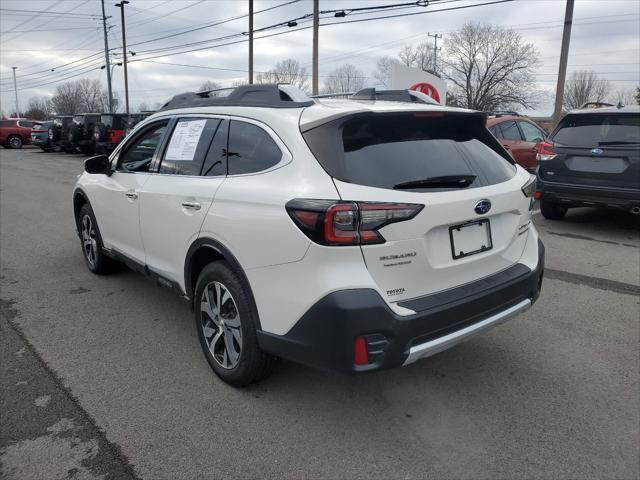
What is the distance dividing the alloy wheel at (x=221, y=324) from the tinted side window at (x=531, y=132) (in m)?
9.30

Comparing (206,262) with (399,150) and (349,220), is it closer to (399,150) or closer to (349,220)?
(349,220)

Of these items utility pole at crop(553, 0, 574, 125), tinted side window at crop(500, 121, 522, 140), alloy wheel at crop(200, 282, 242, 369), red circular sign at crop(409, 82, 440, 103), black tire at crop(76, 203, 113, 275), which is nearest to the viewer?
alloy wheel at crop(200, 282, 242, 369)

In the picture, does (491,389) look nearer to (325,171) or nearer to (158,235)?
(325,171)

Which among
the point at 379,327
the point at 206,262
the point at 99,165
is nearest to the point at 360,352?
the point at 379,327

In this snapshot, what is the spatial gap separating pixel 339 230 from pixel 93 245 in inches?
150

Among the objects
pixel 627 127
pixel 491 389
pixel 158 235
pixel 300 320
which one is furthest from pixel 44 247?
pixel 627 127

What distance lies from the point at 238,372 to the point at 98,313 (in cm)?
196

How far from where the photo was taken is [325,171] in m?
2.54

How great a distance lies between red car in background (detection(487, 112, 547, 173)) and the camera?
10180mm

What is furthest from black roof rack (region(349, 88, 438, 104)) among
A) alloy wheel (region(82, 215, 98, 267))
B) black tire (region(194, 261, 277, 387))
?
alloy wheel (region(82, 215, 98, 267))

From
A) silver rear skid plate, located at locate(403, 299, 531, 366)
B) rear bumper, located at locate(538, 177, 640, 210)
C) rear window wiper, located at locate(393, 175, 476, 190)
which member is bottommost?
silver rear skid plate, located at locate(403, 299, 531, 366)

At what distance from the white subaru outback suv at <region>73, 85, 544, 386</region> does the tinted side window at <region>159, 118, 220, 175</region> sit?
16mm

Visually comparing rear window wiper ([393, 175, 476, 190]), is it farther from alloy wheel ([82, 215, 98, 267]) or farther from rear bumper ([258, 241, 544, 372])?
alloy wheel ([82, 215, 98, 267])

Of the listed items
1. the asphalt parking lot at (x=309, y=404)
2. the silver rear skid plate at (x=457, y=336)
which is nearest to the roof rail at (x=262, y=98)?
A: the silver rear skid plate at (x=457, y=336)
